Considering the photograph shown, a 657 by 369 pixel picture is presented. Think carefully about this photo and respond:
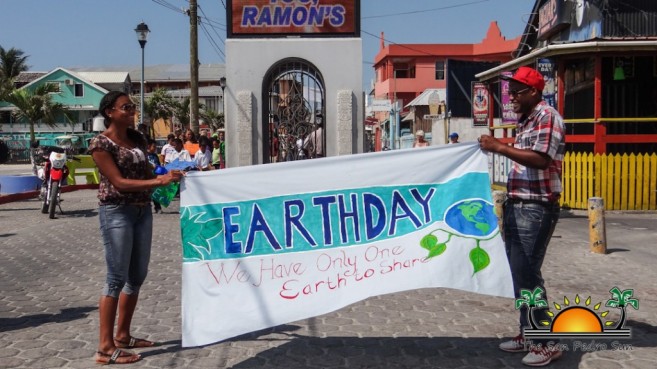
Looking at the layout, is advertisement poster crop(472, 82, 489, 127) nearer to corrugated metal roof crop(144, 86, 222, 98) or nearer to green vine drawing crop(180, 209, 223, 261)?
green vine drawing crop(180, 209, 223, 261)

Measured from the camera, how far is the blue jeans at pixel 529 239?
4.86m

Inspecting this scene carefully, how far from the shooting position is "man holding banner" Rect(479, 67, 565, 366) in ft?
15.5

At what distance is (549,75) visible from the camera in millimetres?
17484

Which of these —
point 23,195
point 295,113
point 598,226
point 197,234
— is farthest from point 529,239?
point 23,195

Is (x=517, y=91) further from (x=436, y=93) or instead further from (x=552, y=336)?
(x=436, y=93)

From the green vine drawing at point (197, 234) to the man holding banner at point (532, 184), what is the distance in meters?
2.00

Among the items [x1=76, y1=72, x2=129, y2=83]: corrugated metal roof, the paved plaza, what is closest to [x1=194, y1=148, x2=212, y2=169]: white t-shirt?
the paved plaza

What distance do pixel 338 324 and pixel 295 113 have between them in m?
9.24

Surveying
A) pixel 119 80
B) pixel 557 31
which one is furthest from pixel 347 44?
pixel 119 80

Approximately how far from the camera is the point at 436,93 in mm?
42906

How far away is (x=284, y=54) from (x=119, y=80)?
61.0 metres

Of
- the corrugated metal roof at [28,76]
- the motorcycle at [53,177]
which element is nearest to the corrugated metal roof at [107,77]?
the corrugated metal roof at [28,76]

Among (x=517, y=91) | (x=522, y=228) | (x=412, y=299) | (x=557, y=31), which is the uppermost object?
(x=557, y=31)

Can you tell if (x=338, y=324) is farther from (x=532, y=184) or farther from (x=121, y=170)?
(x=121, y=170)
